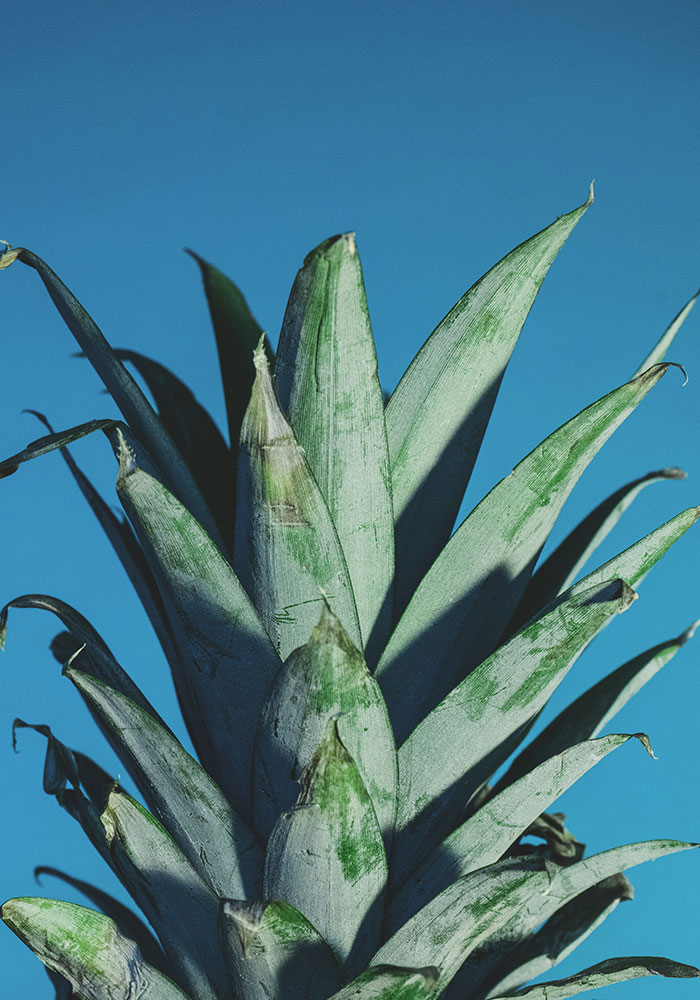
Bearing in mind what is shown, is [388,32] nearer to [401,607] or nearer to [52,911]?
[401,607]

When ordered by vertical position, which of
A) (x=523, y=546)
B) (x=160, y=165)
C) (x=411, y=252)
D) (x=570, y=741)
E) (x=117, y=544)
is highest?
(x=160, y=165)

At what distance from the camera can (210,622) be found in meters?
0.48

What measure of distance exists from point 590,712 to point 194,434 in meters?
0.36

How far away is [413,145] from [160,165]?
50cm

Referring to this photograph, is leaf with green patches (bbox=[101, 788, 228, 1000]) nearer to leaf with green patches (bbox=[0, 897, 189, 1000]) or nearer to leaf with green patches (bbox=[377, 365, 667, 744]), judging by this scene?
leaf with green patches (bbox=[0, 897, 189, 1000])

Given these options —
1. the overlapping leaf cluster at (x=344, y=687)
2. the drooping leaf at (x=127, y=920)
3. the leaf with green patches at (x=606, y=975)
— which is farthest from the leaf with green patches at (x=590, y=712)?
the drooping leaf at (x=127, y=920)

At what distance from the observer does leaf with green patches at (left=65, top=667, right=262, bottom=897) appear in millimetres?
470

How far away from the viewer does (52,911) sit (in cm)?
42

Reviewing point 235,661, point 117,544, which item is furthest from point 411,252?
point 235,661

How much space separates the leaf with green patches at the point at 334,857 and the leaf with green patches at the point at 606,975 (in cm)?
9

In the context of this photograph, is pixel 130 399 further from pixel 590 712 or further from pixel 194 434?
pixel 590 712

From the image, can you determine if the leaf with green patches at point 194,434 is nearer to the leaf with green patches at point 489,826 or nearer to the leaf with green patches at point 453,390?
the leaf with green patches at point 453,390

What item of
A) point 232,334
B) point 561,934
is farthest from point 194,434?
point 561,934

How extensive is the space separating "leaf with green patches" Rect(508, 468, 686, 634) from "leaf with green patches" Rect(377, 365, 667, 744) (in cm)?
11
